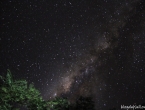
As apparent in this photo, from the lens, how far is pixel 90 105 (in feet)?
26.5

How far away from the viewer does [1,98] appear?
231 inches

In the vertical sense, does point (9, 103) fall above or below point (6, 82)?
below

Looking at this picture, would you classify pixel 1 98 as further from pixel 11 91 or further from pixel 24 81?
pixel 24 81

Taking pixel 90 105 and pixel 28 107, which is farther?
pixel 90 105

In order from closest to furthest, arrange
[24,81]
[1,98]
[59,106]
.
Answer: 1. [1,98]
2. [24,81]
3. [59,106]

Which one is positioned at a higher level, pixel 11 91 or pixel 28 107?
pixel 11 91

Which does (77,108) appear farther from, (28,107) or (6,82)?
(6,82)

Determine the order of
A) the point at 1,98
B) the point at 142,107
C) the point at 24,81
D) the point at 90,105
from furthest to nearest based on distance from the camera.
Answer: the point at 142,107
the point at 90,105
the point at 24,81
the point at 1,98

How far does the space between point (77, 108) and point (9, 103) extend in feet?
11.1

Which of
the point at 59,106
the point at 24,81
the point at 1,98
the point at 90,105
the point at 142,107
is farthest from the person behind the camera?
the point at 142,107

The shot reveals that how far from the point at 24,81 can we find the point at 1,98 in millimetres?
944

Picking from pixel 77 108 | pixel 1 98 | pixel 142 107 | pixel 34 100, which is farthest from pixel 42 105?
pixel 142 107

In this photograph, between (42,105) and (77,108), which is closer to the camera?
(42,105)

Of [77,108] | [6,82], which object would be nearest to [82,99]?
[77,108]
